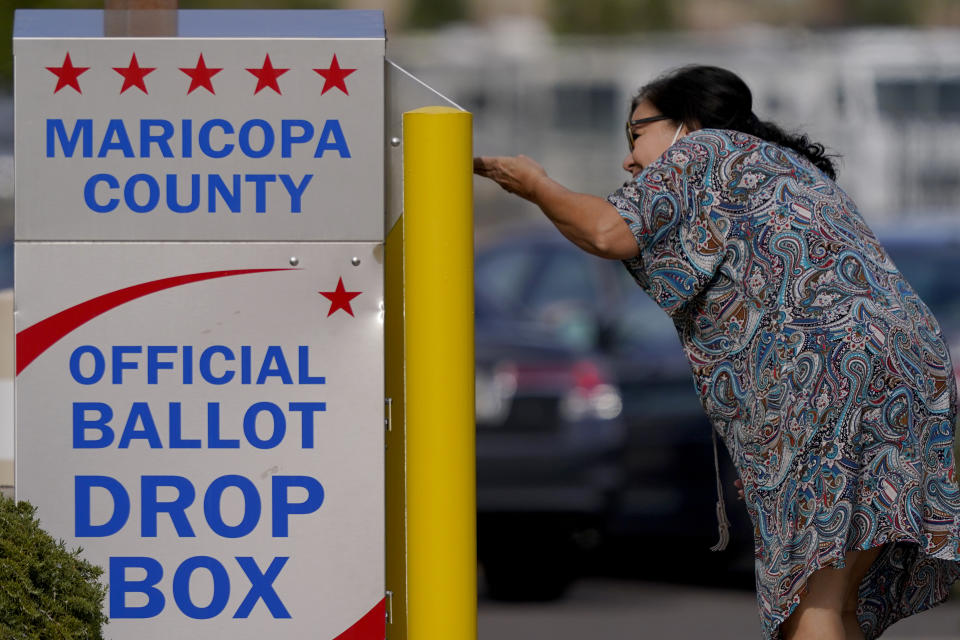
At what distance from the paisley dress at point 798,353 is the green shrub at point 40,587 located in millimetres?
1379

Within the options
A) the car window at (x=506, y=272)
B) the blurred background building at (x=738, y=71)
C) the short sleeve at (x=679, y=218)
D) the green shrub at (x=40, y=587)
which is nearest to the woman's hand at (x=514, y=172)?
the short sleeve at (x=679, y=218)

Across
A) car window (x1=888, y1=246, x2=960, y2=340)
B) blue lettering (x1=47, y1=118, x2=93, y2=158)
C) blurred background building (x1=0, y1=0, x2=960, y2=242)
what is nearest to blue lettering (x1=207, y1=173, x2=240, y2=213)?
blue lettering (x1=47, y1=118, x2=93, y2=158)

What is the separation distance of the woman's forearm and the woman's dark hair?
434mm

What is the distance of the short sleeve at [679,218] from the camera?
3545 mm

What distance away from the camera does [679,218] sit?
356cm

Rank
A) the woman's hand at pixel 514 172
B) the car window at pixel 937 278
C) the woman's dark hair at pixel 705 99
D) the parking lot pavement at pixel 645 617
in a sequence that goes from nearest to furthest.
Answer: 1. the woman's hand at pixel 514 172
2. the woman's dark hair at pixel 705 99
3. the parking lot pavement at pixel 645 617
4. the car window at pixel 937 278

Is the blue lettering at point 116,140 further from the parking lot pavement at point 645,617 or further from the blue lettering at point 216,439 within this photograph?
the parking lot pavement at point 645,617

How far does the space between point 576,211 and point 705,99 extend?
52 centimetres

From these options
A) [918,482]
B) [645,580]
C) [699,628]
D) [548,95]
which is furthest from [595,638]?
[548,95]

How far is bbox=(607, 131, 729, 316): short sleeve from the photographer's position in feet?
11.6

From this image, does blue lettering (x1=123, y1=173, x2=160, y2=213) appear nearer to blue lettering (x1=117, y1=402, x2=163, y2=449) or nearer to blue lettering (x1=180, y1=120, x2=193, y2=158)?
blue lettering (x1=180, y1=120, x2=193, y2=158)

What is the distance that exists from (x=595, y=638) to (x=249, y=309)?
3.70m

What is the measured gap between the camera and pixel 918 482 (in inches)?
141

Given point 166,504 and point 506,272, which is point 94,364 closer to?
point 166,504
